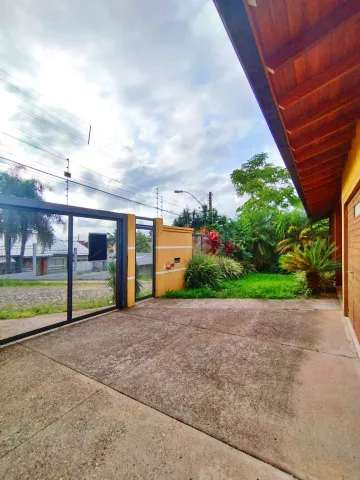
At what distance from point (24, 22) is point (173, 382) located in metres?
7.18

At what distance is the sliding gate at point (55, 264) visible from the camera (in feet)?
12.0

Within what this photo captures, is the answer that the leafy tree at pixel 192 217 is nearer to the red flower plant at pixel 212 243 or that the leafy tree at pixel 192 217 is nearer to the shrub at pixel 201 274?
the red flower plant at pixel 212 243

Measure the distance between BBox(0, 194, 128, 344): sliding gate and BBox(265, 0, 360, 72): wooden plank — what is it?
372 cm

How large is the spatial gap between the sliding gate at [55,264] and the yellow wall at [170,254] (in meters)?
1.42

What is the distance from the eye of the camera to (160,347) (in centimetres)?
329

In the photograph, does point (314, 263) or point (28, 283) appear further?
point (314, 263)

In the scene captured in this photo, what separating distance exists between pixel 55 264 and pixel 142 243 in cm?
240

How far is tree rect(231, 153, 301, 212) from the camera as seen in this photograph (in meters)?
17.2

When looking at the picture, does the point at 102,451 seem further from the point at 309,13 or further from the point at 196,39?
the point at 196,39

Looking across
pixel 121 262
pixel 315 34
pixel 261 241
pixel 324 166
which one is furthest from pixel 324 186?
pixel 261 241

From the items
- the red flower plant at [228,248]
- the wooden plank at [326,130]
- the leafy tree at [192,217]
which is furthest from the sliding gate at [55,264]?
the leafy tree at [192,217]

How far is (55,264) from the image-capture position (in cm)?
430

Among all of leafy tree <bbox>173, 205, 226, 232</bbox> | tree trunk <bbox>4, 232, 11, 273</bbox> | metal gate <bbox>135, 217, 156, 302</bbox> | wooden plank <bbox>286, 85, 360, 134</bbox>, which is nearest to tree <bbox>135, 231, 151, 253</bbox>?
metal gate <bbox>135, 217, 156, 302</bbox>

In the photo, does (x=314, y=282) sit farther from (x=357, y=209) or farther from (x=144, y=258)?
(x=144, y=258)
